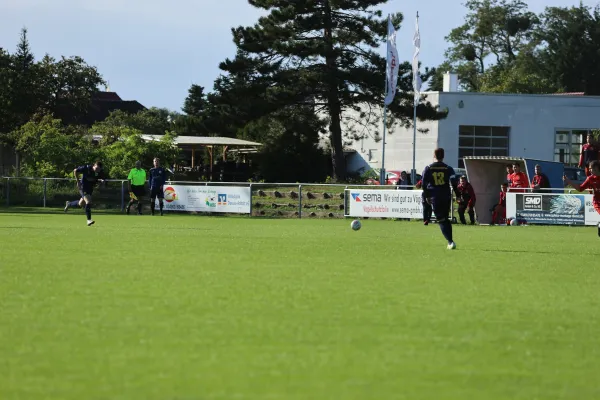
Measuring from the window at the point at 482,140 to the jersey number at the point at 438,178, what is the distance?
4694 centimetres

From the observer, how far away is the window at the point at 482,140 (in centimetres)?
6588

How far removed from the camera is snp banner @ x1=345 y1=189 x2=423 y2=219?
118 ft

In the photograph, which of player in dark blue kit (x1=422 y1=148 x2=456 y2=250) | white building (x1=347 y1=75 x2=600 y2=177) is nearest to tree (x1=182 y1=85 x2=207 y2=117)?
white building (x1=347 y1=75 x2=600 y2=177)

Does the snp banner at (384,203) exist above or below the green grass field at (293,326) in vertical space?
above

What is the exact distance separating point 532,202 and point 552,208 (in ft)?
2.27

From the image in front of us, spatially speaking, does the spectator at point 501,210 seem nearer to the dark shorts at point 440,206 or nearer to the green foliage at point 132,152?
the dark shorts at point 440,206

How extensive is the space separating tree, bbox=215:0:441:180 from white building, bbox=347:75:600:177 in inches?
571

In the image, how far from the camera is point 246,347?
7680 millimetres

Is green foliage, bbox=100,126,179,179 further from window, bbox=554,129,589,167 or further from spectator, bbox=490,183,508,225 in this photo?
window, bbox=554,129,589,167

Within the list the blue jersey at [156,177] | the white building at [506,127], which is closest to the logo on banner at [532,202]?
the blue jersey at [156,177]

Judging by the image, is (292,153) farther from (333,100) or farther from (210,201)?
(210,201)

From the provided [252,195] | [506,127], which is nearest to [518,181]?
[252,195]

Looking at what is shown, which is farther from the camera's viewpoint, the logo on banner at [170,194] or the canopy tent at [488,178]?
the logo on banner at [170,194]

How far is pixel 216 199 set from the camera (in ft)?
129
